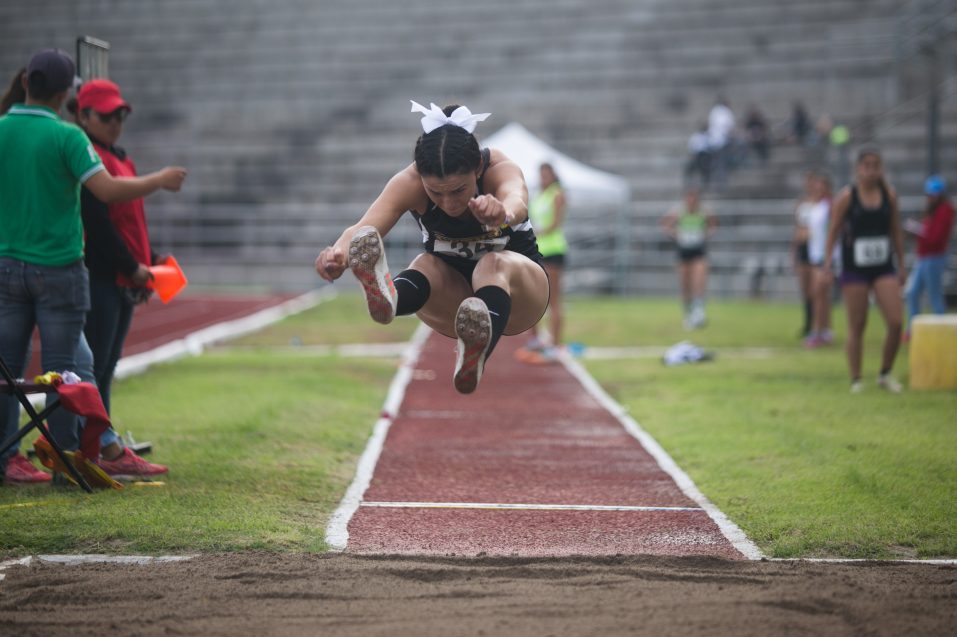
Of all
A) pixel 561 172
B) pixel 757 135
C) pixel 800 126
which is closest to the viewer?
pixel 561 172

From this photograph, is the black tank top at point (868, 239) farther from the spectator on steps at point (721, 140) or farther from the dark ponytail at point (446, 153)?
the spectator on steps at point (721, 140)

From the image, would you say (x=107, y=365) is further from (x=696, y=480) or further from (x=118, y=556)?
(x=696, y=480)

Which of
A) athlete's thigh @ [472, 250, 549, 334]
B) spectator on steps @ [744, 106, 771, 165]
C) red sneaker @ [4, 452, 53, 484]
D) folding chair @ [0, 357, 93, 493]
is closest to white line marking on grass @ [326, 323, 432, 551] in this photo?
athlete's thigh @ [472, 250, 549, 334]

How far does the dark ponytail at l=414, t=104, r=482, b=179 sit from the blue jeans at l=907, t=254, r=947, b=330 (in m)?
10.0

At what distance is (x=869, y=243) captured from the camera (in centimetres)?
936

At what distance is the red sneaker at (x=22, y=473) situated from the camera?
6.09m

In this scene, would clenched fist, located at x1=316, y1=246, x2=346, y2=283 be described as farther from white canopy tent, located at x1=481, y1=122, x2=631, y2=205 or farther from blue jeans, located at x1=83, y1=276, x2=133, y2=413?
white canopy tent, located at x1=481, y1=122, x2=631, y2=205

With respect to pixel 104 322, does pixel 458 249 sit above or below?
above

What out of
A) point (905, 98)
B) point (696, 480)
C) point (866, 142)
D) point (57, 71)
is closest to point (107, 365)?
point (57, 71)

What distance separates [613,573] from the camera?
14.6 feet

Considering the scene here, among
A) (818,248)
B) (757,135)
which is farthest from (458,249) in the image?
(757,135)

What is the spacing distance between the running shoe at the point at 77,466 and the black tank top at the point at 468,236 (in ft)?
6.75

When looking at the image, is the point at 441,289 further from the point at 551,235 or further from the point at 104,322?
the point at 551,235

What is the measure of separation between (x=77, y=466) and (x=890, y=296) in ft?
21.6
